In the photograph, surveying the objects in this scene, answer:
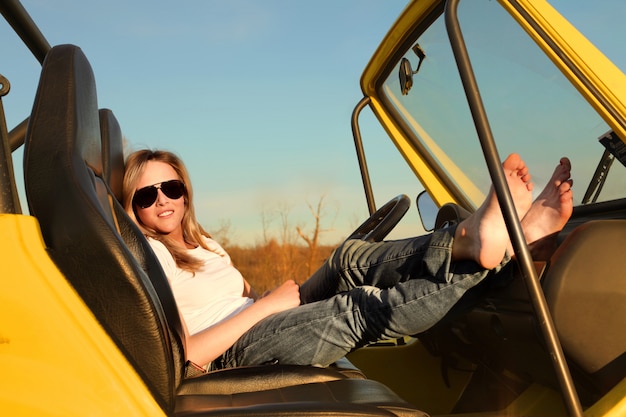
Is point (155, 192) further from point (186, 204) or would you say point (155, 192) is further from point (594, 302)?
point (594, 302)

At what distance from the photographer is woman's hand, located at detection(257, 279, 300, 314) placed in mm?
1994

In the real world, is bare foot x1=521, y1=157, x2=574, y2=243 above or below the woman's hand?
above

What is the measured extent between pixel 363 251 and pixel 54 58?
3.21 feet

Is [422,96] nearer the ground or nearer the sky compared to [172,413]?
nearer the sky

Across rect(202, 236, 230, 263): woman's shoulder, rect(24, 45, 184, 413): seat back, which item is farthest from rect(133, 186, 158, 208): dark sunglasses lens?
rect(24, 45, 184, 413): seat back

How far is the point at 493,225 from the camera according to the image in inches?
63.6

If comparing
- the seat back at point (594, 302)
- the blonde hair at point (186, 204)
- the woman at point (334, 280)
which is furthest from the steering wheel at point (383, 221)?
the seat back at point (594, 302)

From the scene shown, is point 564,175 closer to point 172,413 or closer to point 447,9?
point 447,9

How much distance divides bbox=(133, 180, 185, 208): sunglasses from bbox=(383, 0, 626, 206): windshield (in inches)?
36.2

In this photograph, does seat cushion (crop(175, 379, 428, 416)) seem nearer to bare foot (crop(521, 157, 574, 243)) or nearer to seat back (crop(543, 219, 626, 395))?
seat back (crop(543, 219, 626, 395))

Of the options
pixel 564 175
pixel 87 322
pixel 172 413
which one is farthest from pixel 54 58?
pixel 564 175

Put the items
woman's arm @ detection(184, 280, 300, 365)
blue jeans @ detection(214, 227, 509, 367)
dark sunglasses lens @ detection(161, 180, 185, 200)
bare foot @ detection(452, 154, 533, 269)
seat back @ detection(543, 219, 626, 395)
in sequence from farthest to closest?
dark sunglasses lens @ detection(161, 180, 185, 200) < woman's arm @ detection(184, 280, 300, 365) < blue jeans @ detection(214, 227, 509, 367) < bare foot @ detection(452, 154, 533, 269) < seat back @ detection(543, 219, 626, 395)

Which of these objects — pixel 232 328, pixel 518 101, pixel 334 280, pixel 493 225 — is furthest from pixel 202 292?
pixel 518 101

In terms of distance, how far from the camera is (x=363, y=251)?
204 centimetres
